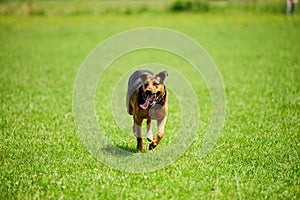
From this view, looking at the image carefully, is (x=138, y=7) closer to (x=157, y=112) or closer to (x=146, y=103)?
(x=157, y=112)

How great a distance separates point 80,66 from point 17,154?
889 cm

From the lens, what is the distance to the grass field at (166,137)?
475 centimetres

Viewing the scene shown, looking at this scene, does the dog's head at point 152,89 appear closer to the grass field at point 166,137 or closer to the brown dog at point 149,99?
the brown dog at point 149,99

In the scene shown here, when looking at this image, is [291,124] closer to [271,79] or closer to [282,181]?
[282,181]

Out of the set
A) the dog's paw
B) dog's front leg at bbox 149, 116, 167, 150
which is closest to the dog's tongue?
dog's front leg at bbox 149, 116, 167, 150

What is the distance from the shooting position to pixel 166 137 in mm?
6688

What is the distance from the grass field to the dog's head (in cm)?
88

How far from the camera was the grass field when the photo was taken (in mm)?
4750

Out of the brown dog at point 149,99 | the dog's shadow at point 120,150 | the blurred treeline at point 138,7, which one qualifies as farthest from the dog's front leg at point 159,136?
the blurred treeline at point 138,7

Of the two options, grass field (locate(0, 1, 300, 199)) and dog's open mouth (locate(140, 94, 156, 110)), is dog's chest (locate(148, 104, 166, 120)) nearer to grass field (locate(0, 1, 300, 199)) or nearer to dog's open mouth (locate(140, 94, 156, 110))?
dog's open mouth (locate(140, 94, 156, 110))

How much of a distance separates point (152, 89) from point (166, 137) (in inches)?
62.5

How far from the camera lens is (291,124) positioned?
7.34 metres

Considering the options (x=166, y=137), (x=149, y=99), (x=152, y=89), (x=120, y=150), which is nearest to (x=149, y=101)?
(x=149, y=99)

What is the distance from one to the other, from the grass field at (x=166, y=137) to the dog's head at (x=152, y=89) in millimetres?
877
